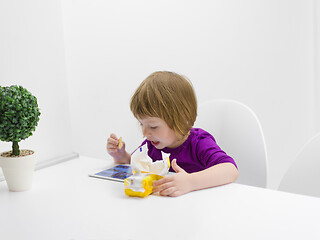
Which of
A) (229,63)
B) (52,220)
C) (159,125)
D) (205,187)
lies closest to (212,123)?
(159,125)

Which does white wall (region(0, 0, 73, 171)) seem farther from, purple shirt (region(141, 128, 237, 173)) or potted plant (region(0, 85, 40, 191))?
purple shirt (region(141, 128, 237, 173))

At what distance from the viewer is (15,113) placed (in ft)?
2.77

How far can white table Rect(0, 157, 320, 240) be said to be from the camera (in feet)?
2.08

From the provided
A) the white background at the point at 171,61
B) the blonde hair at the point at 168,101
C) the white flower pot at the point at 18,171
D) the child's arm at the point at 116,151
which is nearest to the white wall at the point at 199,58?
the white background at the point at 171,61

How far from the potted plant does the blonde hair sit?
0.97ft

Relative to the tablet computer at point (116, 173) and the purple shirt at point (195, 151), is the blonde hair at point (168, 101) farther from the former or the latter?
the tablet computer at point (116, 173)

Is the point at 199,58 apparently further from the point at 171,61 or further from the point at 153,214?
the point at 153,214

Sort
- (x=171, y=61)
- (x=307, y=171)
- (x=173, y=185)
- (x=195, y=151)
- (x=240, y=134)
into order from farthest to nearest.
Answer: (x=171, y=61)
(x=240, y=134)
(x=195, y=151)
(x=307, y=171)
(x=173, y=185)

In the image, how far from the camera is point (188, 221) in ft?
2.21

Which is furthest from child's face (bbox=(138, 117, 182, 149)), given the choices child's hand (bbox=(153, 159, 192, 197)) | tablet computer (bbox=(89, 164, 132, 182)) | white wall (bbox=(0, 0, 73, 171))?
white wall (bbox=(0, 0, 73, 171))

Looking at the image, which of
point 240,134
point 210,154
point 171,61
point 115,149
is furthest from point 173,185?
point 171,61

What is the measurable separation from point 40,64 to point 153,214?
67cm

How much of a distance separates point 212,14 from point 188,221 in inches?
49.9

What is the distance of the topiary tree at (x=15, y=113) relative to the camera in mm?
842
